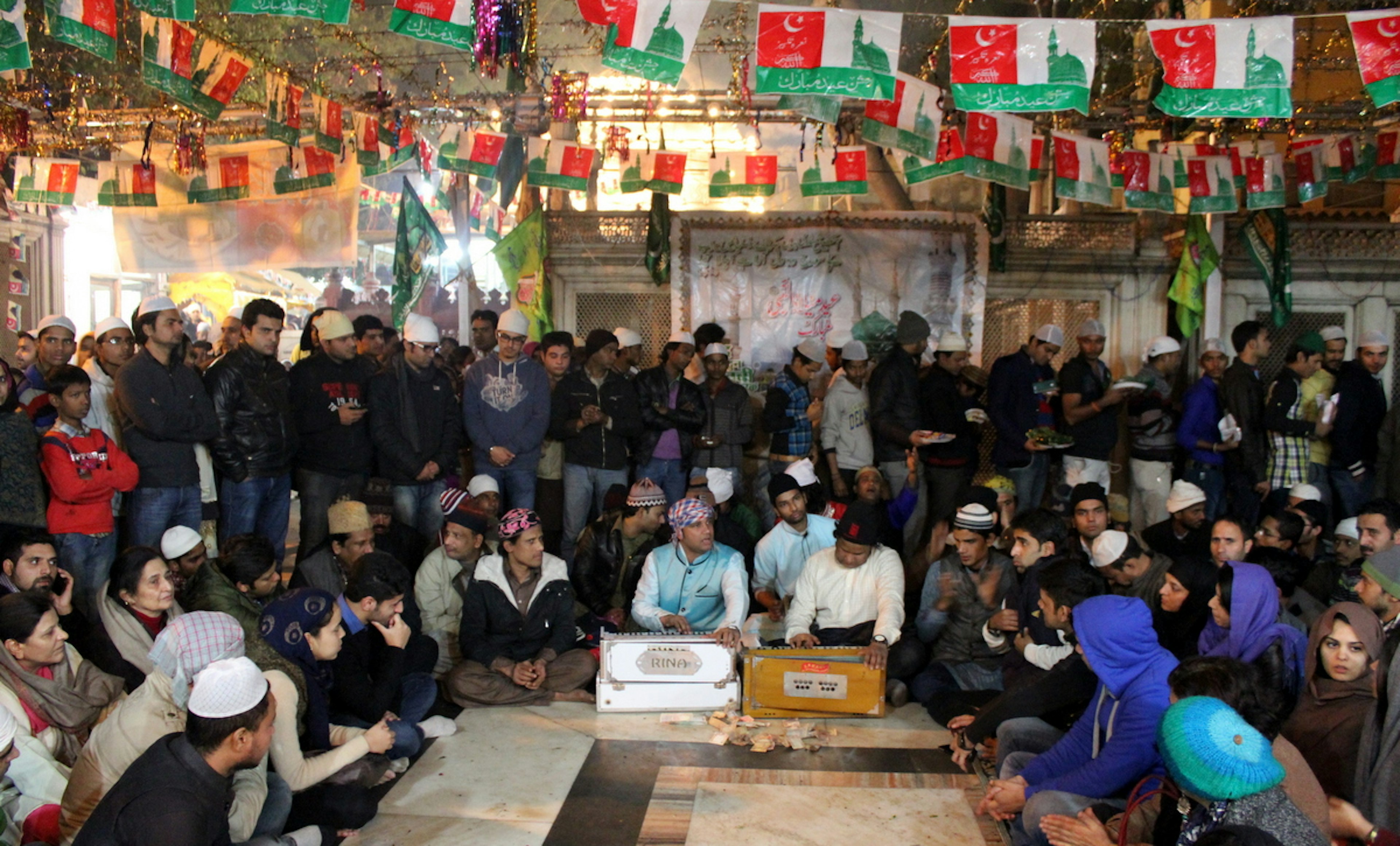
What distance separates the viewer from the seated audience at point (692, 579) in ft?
18.6

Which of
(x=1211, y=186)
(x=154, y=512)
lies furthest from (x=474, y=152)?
(x=1211, y=186)

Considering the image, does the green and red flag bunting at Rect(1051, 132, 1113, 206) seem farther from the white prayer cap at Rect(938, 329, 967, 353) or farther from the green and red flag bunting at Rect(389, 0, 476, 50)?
the green and red flag bunting at Rect(389, 0, 476, 50)

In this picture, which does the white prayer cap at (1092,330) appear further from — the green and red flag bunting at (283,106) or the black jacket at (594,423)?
the green and red flag bunting at (283,106)

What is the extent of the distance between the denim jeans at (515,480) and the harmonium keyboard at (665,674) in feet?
6.66

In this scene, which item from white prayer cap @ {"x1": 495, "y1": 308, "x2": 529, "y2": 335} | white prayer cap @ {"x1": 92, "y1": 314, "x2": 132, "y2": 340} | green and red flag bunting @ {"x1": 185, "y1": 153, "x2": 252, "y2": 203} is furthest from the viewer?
green and red flag bunting @ {"x1": 185, "y1": 153, "x2": 252, "y2": 203}

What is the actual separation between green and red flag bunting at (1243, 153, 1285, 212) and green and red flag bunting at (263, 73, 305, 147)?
709 cm

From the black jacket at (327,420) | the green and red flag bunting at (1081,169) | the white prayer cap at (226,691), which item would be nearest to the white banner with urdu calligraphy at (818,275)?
the green and red flag bunting at (1081,169)

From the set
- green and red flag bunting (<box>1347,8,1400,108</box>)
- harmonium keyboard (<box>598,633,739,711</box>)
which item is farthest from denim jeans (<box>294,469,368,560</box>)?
green and red flag bunting (<box>1347,8,1400,108</box>)

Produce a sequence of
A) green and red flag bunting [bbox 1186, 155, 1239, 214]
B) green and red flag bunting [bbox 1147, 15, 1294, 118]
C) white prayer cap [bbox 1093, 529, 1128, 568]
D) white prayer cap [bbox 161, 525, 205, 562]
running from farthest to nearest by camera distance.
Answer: green and red flag bunting [bbox 1186, 155, 1239, 214] → green and red flag bunting [bbox 1147, 15, 1294, 118] → white prayer cap [bbox 1093, 529, 1128, 568] → white prayer cap [bbox 161, 525, 205, 562]

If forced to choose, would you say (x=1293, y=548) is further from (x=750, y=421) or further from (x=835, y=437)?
(x=750, y=421)

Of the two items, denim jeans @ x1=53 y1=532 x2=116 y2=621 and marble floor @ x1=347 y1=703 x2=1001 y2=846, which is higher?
denim jeans @ x1=53 y1=532 x2=116 y2=621

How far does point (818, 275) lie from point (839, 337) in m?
0.56

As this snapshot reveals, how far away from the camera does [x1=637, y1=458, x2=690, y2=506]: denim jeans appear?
297 inches

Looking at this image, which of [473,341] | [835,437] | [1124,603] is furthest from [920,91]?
[1124,603]
